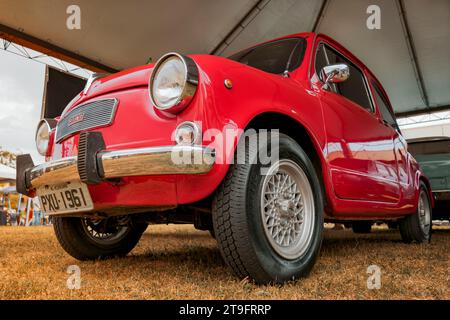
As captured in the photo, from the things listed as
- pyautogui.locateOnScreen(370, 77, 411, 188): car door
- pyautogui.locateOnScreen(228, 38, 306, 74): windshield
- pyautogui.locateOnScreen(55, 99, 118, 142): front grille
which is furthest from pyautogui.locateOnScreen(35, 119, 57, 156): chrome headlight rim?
pyautogui.locateOnScreen(370, 77, 411, 188): car door

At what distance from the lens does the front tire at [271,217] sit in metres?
1.58

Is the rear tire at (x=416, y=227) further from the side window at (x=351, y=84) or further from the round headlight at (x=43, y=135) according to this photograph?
the round headlight at (x=43, y=135)

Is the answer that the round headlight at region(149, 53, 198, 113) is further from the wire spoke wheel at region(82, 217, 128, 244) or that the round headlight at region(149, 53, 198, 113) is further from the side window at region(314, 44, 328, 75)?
the side window at region(314, 44, 328, 75)

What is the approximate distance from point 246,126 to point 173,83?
Answer: 0.39 meters

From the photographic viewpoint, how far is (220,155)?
1581mm

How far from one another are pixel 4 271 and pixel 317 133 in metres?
1.91

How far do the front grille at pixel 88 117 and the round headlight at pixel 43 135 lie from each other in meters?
0.28

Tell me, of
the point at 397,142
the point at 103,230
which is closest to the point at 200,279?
the point at 103,230

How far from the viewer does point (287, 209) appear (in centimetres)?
188

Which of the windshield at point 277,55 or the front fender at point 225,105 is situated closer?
the front fender at point 225,105

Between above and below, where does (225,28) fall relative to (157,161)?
above

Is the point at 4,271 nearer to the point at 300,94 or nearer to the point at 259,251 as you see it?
the point at 259,251

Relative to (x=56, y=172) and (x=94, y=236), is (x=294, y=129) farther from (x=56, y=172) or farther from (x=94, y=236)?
(x=94, y=236)

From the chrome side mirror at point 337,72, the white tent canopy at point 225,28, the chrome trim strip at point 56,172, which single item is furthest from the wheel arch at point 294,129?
the white tent canopy at point 225,28
